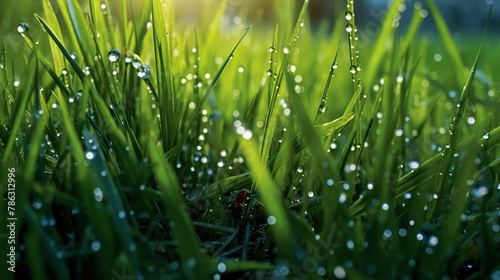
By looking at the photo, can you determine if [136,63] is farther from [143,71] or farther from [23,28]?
[23,28]

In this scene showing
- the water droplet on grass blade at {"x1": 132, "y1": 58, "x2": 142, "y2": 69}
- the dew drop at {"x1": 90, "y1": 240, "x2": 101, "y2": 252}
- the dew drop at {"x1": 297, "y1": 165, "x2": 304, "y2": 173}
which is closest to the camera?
the dew drop at {"x1": 90, "y1": 240, "x2": 101, "y2": 252}

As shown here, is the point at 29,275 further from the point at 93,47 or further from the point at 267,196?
the point at 93,47

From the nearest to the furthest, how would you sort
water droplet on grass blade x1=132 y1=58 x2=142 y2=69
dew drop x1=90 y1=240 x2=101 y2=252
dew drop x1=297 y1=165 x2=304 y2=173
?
dew drop x1=90 y1=240 x2=101 y2=252 → dew drop x1=297 y1=165 x2=304 y2=173 → water droplet on grass blade x1=132 y1=58 x2=142 y2=69

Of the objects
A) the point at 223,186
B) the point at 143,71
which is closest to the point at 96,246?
the point at 223,186

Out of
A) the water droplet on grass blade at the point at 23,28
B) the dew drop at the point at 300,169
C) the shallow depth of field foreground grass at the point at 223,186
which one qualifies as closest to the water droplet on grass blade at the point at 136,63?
the shallow depth of field foreground grass at the point at 223,186

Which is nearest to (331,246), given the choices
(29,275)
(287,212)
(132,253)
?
(287,212)

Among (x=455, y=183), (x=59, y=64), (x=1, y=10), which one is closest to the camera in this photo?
(x=455, y=183)

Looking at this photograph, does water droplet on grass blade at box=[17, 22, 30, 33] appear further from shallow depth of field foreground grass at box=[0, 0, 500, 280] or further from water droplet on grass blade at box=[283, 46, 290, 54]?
water droplet on grass blade at box=[283, 46, 290, 54]

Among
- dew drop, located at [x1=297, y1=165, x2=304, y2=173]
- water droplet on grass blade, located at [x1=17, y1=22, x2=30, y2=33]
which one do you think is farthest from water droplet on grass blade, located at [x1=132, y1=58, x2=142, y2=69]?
dew drop, located at [x1=297, y1=165, x2=304, y2=173]

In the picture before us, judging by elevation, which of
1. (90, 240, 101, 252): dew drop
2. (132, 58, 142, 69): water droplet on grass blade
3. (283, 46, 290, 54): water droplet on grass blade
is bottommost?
(90, 240, 101, 252): dew drop

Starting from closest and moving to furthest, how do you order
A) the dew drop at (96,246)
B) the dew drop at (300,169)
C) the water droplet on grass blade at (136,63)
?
1. the dew drop at (96,246)
2. the dew drop at (300,169)
3. the water droplet on grass blade at (136,63)

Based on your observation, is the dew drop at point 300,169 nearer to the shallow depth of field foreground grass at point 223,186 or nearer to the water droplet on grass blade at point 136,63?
the shallow depth of field foreground grass at point 223,186
